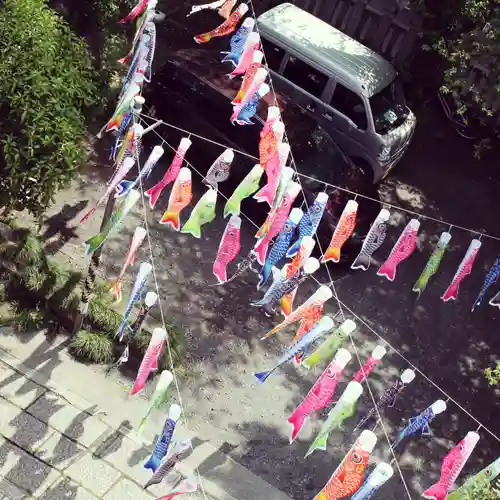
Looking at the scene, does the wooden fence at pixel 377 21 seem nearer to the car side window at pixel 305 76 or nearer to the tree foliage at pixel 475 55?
the tree foliage at pixel 475 55

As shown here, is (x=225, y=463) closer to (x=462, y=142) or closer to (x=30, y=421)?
(x=30, y=421)

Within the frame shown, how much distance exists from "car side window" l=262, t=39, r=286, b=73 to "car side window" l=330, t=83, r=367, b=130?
3.36 ft

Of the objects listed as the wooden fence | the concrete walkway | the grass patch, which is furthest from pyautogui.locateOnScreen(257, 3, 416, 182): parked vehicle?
the concrete walkway

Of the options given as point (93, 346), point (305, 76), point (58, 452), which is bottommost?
point (58, 452)

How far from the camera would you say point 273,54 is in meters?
11.1

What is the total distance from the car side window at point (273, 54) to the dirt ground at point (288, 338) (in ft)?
6.44

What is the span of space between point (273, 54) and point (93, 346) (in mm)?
5601

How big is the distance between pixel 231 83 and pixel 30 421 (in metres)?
5.16

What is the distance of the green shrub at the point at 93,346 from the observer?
Answer: 7812 mm

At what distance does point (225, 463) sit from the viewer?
7598mm

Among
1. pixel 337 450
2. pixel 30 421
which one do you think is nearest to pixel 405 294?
pixel 337 450

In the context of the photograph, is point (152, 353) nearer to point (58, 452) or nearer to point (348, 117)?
point (58, 452)

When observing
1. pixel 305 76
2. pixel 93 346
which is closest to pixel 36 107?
pixel 93 346

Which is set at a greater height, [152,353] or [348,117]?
[348,117]
